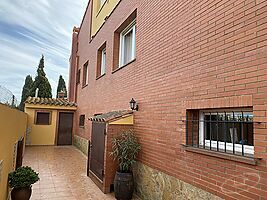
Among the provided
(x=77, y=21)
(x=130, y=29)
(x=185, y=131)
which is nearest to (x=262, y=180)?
(x=185, y=131)

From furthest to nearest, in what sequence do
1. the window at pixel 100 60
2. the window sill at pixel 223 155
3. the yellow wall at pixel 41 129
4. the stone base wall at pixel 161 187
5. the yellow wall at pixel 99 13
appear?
the yellow wall at pixel 41 129 < the window at pixel 100 60 < the yellow wall at pixel 99 13 < the stone base wall at pixel 161 187 < the window sill at pixel 223 155

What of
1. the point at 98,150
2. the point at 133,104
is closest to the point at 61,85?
the point at 98,150

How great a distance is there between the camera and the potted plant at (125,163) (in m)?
5.49

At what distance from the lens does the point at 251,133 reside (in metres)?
3.02

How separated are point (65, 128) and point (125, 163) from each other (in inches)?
476

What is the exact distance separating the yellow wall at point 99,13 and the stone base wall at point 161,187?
780 cm

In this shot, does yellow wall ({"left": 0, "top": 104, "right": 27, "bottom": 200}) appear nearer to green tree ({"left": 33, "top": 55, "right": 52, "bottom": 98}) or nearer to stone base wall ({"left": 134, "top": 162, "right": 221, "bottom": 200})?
stone base wall ({"left": 134, "top": 162, "right": 221, "bottom": 200})

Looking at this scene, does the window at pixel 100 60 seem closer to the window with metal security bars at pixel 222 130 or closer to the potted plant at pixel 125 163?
the potted plant at pixel 125 163

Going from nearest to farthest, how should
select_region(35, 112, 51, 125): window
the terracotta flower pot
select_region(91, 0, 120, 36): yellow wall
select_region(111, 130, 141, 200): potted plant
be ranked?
the terracotta flower pot
select_region(111, 130, 141, 200): potted plant
select_region(91, 0, 120, 36): yellow wall
select_region(35, 112, 51, 125): window

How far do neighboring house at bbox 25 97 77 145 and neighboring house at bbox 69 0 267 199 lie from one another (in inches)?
431

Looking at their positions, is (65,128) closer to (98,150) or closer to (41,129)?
(41,129)

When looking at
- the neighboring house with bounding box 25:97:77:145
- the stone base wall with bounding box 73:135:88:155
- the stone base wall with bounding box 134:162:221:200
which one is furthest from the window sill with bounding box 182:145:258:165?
the neighboring house with bounding box 25:97:77:145

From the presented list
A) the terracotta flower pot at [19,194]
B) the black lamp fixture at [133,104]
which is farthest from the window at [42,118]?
the terracotta flower pot at [19,194]

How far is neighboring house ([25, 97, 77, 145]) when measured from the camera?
1552 centimetres
